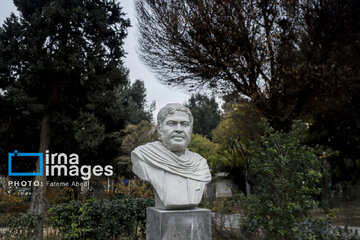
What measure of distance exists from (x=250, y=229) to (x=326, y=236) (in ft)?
4.46

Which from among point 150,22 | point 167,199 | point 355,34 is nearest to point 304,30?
point 355,34

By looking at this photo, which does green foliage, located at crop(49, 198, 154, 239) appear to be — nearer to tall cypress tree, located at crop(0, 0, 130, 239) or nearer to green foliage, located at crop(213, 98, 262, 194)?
tall cypress tree, located at crop(0, 0, 130, 239)

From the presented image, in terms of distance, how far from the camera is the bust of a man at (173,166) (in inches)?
148

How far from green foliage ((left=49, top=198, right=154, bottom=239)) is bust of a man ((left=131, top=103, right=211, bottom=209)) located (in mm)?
2774

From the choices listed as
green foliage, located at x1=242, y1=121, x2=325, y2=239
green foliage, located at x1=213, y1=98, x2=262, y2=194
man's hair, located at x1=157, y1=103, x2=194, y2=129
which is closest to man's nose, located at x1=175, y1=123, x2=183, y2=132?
man's hair, located at x1=157, y1=103, x2=194, y2=129

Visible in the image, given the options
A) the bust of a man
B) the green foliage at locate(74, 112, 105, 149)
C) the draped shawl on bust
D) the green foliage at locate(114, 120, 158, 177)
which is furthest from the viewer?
the green foliage at locate(114, 120, 158, 177)

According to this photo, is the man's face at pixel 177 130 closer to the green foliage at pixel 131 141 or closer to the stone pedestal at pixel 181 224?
the stone pedestal at pixel 181 224

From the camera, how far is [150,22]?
9.63 m

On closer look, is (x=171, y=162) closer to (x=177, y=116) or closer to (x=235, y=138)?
(x=177, y=116)

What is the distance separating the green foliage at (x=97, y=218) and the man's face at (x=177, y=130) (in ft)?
10.3

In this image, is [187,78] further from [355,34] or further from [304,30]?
[355,34]

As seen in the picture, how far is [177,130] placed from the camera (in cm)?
391

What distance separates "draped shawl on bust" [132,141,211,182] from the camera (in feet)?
12.7

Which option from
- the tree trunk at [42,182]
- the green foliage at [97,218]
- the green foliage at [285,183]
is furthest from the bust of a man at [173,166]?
the tree trunk at [42,182]
